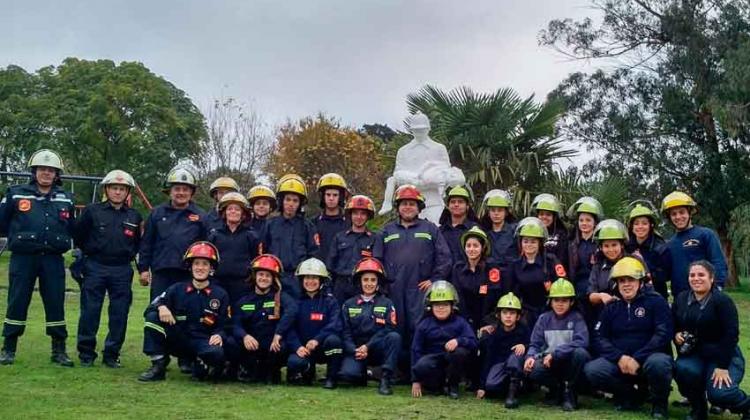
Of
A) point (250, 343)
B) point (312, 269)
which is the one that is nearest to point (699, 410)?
point (312, 269)

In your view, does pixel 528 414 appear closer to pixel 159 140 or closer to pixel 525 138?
pixel 525 138

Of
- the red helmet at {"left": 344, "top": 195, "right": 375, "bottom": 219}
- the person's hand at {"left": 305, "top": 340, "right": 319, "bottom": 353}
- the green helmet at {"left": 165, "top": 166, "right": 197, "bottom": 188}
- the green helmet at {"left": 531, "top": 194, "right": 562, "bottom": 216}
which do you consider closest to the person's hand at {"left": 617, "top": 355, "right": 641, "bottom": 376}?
the green helmet at {"left": 531, "top": 194, "right": 562, "bottom": 216}

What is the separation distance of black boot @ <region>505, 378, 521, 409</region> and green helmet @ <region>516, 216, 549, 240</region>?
1.27 metres

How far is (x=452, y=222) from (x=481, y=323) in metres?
1.10

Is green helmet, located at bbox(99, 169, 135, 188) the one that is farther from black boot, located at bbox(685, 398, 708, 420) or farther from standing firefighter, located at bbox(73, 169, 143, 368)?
black boot, located at bbox(685, 398, 708, 420)

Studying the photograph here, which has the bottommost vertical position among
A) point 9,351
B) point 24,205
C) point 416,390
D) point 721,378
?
point 416,390

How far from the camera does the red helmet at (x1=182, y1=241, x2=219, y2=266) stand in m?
7.73

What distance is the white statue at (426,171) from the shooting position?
419 inches

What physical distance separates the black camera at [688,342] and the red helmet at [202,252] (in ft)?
13.2

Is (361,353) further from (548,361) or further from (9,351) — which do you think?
(9,351)

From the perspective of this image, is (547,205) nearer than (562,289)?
No

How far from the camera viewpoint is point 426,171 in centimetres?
1078

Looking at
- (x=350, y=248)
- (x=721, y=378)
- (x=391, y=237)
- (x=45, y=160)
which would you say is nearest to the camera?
(x=721, y=378)

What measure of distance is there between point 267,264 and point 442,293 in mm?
1605
